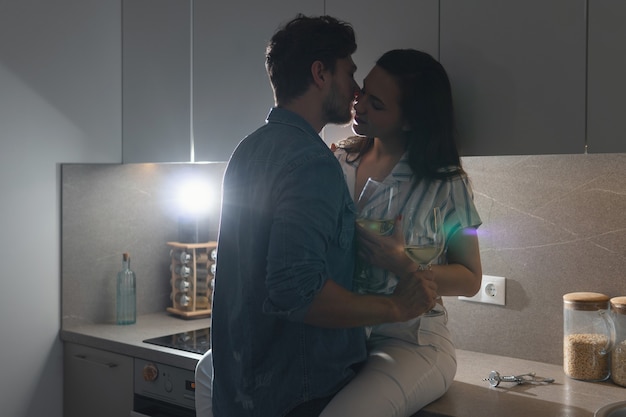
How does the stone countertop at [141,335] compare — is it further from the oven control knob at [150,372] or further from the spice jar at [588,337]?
the spice jar at [588,337]

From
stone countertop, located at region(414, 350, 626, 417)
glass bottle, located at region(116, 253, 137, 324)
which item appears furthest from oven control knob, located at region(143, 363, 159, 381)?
stone countertop, located at region(414, 350, 626, 417)

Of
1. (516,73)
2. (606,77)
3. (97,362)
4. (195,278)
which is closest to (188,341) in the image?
(97,362)

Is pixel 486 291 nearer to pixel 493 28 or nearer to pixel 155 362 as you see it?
pixel 493 28

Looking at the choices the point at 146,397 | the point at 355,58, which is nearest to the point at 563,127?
the point at 355,58

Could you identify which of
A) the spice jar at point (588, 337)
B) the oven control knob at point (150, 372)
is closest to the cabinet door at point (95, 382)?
the oven control knob at point (150, 372)

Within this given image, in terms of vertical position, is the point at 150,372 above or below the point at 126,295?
below

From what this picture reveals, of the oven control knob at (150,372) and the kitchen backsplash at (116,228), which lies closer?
the oven control knob at (150,372)

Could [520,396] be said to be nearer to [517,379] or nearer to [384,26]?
[517,379]

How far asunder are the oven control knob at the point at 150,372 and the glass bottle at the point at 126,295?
45 cm

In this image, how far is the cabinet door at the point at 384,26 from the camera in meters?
1.95

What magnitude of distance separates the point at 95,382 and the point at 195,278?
0.54 metres

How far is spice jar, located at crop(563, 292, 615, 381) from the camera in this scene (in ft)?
6.55

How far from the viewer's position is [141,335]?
2590 millimetres

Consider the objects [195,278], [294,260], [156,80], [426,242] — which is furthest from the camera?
[195,278]
